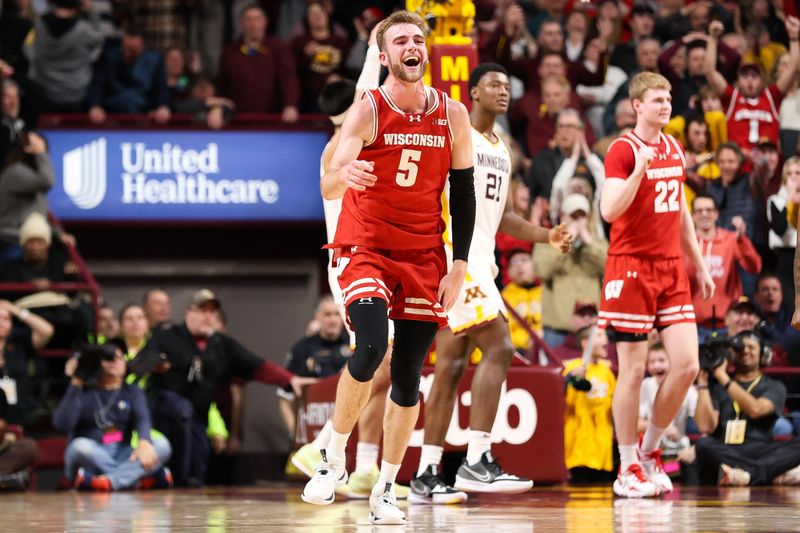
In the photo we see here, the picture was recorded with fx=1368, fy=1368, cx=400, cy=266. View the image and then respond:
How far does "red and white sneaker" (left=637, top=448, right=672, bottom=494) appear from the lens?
849 centimetres

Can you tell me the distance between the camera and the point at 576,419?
11.1 m

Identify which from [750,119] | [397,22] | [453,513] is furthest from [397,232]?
[750,119]

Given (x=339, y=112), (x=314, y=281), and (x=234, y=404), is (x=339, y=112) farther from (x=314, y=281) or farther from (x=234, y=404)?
(x=314, y=281)

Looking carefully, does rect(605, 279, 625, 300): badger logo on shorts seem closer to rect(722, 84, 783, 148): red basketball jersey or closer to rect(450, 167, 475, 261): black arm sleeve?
rect(450, 167, 475, 261): black arm sleeve

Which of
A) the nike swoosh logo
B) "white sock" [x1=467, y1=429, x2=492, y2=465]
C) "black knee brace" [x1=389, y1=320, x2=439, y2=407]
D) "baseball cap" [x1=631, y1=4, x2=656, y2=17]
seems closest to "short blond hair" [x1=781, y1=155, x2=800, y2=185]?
"baseball cap" [x1=631, y1=4, x2=656, y2=17]

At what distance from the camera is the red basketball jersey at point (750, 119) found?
47.1 feet

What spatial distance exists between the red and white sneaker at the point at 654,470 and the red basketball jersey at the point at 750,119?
21.3 ft

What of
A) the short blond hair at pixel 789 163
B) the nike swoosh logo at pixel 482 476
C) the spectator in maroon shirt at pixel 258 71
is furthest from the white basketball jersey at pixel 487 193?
the spectator in maroon shirt at pixel 258 71

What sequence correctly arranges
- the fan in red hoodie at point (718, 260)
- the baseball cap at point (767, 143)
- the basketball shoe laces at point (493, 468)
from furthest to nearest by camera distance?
1. the baseball cap at point (767, 143)
2. the fan in red hoodie at point (718, 260)
3. the basketball shoe laces at point (493, 468)

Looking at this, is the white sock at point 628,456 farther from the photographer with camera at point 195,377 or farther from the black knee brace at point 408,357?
the photographer with camera at point 195,377

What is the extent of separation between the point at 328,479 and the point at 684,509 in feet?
6.36

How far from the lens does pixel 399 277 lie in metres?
6.32

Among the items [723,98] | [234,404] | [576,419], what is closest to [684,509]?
[576,419]

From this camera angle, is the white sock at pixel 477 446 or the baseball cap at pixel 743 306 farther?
the baseball cap at pixel 743 306
